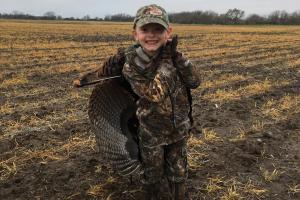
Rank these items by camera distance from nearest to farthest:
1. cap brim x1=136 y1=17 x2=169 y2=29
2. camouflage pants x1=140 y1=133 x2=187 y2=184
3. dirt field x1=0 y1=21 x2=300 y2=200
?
cap brim x1=136 y1=17 x2=169 y2=29, camouflage pants x1=140 y1=133 x2=187 y2=184, dirt field x1=0 y1=21 x2=300 y2=200

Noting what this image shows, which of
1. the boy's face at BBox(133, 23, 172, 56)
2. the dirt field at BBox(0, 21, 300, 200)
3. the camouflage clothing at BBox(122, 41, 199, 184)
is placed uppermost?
the boy's face at BBox(133, 23, 172, 56)

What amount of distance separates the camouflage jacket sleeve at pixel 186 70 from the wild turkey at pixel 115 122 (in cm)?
85

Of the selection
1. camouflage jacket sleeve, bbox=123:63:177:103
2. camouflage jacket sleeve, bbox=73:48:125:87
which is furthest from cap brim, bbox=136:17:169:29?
camouflage jacket sleeve, bbox=73:48:125:87

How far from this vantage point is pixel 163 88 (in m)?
3.82

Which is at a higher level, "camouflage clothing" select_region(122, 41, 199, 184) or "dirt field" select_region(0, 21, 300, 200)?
"camouflage clothing" select_region(122, 41, 199, 184)

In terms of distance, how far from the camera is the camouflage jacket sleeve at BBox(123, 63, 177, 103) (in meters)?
3.80

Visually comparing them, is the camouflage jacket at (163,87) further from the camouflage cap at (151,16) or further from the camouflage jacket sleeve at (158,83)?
the camouflage cap at (151,16)

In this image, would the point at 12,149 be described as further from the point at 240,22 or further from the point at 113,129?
the point at 240,22

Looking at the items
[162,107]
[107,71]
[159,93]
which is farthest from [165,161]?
[107,71]

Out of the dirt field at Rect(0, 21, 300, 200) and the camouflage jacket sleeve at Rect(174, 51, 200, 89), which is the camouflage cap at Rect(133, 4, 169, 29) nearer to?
the camouflage jacket sleeve at Rect(174, 51, 200, 89)

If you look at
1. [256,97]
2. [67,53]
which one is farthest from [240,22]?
[256,97]

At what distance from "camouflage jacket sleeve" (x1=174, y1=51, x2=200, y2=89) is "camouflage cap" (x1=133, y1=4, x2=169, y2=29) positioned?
0.28 m

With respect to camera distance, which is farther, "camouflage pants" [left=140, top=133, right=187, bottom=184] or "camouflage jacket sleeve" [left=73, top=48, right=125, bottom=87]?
"camouflage jacket sleeve" [left=73, top=48, right=125, bottom=87]

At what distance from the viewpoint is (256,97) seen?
9047 millimetres
